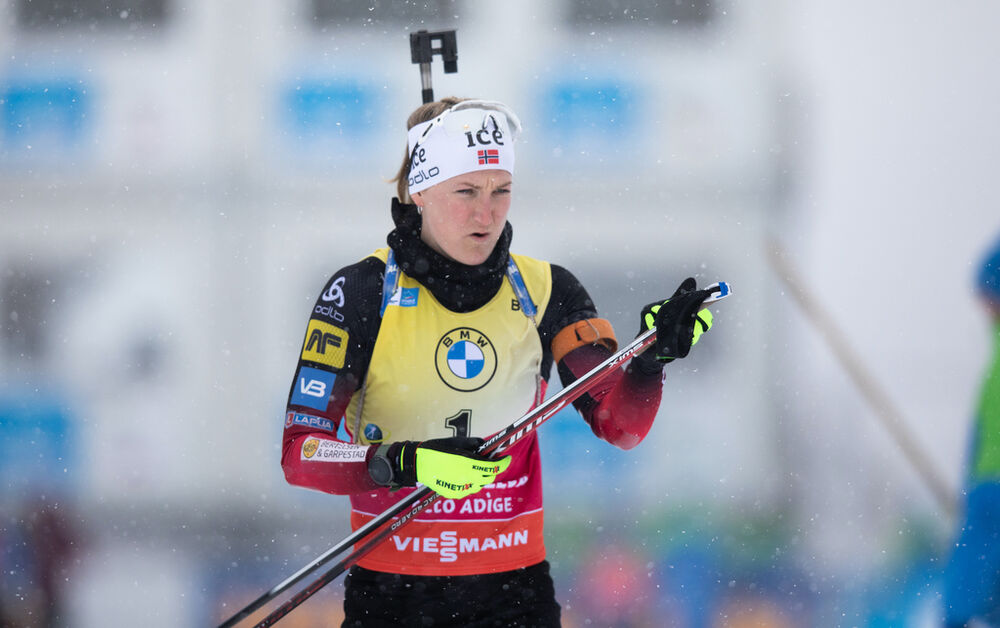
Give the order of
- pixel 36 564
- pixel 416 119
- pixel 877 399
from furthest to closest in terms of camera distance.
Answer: pixel 877 399 < pixel 36 564 < pixel 416 119

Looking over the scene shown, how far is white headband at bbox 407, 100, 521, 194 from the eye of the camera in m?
2.23

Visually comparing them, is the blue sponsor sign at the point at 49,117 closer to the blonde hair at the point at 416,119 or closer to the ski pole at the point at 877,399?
the blonde hair at the point at 416,119

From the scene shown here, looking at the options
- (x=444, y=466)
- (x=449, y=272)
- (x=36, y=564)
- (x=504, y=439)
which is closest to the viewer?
(x=444, y=466)

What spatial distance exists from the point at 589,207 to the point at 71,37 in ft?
9.43

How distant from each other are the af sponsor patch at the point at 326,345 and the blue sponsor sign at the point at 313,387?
0.02m

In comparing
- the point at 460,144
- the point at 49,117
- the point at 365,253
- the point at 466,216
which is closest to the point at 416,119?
the point at 460,144

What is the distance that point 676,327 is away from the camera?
204 cm

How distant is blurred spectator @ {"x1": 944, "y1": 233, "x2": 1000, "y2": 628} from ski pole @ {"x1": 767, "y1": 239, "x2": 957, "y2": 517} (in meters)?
3.38

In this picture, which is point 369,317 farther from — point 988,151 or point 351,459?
point 988,151

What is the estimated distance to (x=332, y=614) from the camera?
4723 millimetres

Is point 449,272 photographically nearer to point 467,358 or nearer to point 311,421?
point 467,358

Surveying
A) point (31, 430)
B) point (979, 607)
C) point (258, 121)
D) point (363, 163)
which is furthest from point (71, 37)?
point (979, 607)

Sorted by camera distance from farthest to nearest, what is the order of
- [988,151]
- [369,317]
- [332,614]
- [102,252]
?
[988,151], [102,252], [332,614], [369,317]

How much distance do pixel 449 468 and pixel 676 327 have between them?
54 centimetres
